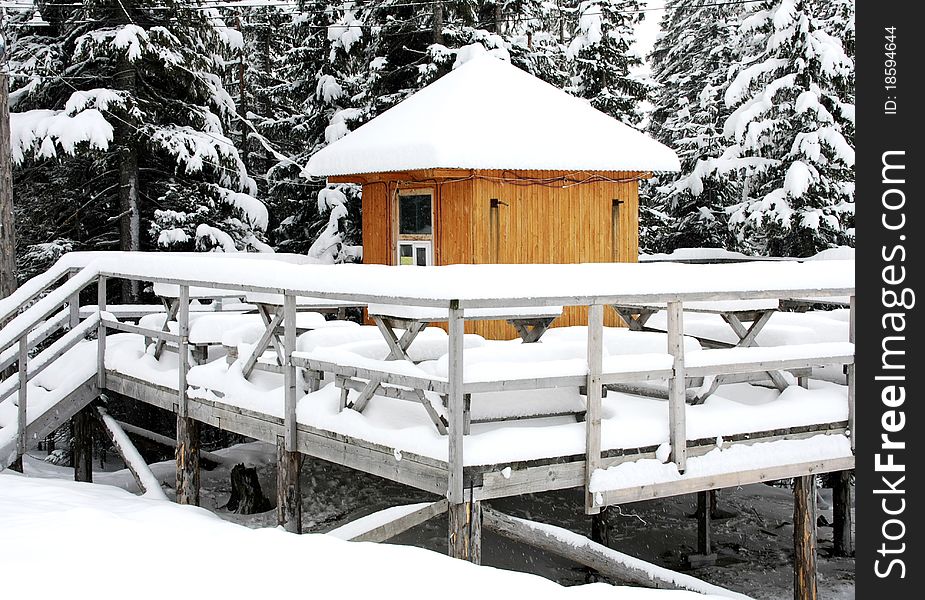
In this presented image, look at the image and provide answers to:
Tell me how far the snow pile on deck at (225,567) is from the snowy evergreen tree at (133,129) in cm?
1118

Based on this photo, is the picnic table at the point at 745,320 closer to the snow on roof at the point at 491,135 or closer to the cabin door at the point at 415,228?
the snow on roof at the point at 491,135

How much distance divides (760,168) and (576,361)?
15550mm

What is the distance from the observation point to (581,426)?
768cm

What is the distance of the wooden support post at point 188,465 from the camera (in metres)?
10.8

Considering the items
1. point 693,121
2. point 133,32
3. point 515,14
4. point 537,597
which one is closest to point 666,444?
point 537,597

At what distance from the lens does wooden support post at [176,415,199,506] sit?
426 inches

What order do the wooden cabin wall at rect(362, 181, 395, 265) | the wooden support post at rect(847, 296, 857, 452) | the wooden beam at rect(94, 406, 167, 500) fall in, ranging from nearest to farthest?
1. the wooden support post at rect(847, 296, 857, 452)
2. the wooden beam at rect(94, 406, 167, 500)
3. the wooden cabin wall at rect(362, 181, 395, 265)

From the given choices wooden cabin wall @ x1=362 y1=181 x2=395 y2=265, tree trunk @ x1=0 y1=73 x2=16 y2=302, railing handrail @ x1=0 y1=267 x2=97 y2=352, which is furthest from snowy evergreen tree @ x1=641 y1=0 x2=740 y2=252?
railing handrail @ x1=0 y1=267 x2=97 y2=352

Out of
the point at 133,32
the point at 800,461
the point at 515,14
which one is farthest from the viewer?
the point at 515,14

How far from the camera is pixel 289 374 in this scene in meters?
8.70

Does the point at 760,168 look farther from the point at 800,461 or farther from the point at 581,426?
the point at 581,426

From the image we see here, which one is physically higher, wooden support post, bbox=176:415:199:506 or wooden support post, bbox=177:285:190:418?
wooden support post, bbox=177:285:190:418

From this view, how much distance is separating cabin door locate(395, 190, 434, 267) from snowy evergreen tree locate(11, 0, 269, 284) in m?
5.93

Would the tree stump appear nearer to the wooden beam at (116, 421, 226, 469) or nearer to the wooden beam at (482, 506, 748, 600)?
the wooden beam at (116, 421, 226, 469)
